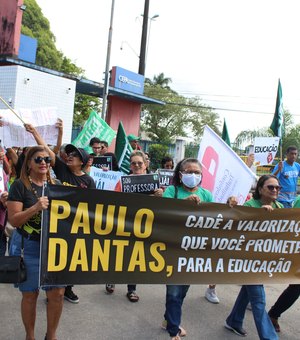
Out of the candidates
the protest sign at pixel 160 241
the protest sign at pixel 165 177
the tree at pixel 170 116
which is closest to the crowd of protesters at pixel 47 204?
the protest sign at pixel 160 241

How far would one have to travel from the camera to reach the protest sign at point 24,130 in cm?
448

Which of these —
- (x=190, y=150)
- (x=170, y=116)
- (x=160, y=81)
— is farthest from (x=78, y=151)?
(x=160, y=81)

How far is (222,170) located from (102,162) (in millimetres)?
2951

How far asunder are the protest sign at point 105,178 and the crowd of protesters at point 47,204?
1168 millimetres

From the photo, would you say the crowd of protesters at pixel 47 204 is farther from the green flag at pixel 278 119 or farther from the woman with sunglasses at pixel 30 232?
the green flag at pixel 278 119

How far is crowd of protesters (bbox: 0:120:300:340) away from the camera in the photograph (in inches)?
126

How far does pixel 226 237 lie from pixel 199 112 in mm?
50244

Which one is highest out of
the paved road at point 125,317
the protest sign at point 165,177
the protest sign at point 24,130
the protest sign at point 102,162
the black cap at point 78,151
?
the protest sign at point 24,130

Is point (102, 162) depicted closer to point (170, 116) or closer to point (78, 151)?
point (78, 151)

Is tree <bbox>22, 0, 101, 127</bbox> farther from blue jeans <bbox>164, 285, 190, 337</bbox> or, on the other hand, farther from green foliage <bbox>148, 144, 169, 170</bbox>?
blue jeans <bbox>164, 285, 190, 337</bbox>

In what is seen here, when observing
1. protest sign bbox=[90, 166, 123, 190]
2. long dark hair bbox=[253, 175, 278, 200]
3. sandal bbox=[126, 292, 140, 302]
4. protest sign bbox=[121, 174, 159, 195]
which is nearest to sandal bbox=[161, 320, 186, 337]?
sandal bbox=[126, 292, 140, 302]

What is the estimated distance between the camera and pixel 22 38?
14.7 metres

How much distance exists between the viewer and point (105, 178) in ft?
20.6

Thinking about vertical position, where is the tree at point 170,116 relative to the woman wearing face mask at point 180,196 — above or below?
above
